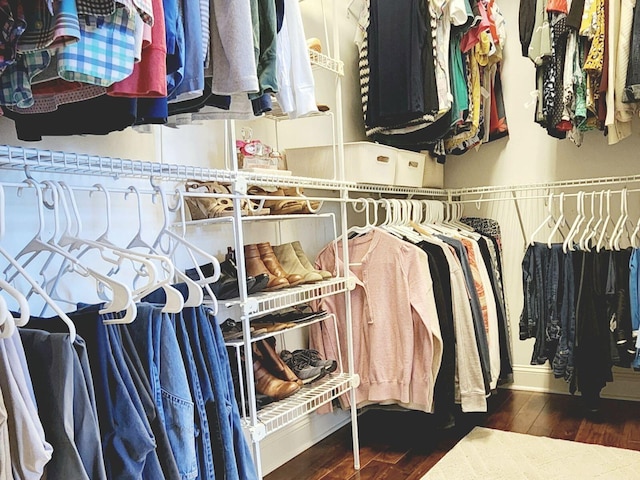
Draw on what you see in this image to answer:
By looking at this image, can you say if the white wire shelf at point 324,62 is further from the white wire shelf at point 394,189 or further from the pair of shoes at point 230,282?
the pair of shoes at point 230,282

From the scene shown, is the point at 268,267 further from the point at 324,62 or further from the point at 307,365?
the point at 324,62

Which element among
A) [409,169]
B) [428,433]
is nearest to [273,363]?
[428,433]

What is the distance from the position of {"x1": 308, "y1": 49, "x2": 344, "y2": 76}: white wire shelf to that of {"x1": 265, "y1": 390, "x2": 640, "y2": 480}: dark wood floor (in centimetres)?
164

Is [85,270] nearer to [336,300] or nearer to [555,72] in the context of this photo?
[336,300]

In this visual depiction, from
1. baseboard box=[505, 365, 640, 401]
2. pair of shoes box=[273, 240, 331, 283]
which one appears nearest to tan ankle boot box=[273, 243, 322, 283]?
pair of shoes box=[273, 240, 331, 283]

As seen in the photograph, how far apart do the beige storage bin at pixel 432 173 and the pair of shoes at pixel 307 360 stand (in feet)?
4.20

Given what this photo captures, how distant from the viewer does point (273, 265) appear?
80.6 inches

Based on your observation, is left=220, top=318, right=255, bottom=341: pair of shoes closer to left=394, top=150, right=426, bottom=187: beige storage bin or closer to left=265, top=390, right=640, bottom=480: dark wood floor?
left=265, top=390, right=640, bottom=480: dark wood floor

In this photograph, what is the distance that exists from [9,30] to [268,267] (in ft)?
4.20

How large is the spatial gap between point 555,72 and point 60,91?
228 centimetres

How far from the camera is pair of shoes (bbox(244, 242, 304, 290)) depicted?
198 centimetres

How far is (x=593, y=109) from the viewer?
258 cm

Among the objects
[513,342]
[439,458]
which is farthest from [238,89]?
[513,342]

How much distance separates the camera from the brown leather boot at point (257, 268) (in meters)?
1.98
